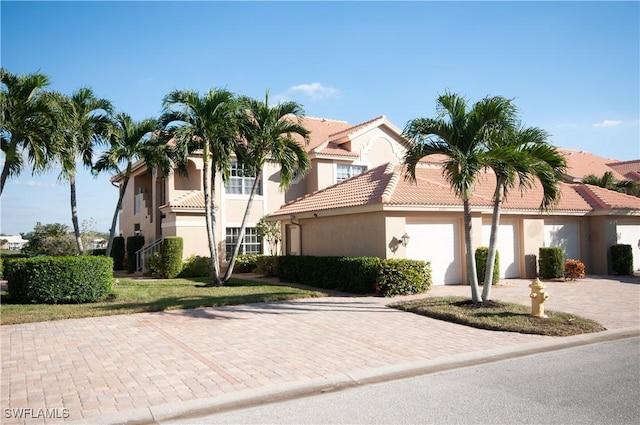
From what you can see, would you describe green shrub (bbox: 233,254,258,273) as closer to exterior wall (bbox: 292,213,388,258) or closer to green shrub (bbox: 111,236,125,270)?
exterior wall (bbox: 292,213,388,258)

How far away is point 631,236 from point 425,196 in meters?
11.6

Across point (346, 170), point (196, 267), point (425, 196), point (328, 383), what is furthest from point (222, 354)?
point (346, 170)

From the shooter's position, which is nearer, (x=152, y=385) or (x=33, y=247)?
(x=152, y=385)

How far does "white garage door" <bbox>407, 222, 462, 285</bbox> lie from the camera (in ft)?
55.3

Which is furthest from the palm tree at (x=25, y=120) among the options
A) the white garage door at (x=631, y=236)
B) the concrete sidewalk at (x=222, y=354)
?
the white garage door at (x=631, y=236)

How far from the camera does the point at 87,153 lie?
1977 centimetres

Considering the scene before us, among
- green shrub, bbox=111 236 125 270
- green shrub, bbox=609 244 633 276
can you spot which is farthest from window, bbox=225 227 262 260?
green shrub, bbox=609 244 633 276

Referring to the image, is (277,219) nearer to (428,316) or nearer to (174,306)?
(174,306)

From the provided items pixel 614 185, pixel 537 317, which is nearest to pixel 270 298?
pixel 537 317

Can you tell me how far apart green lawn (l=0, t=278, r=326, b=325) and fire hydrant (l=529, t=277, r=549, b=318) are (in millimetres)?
6383

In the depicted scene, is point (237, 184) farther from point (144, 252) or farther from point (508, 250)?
point (508, 250)

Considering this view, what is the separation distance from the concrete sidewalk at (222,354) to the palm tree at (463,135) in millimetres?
2989

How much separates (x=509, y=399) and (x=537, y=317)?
5.30 m

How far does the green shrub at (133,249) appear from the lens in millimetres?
27406
